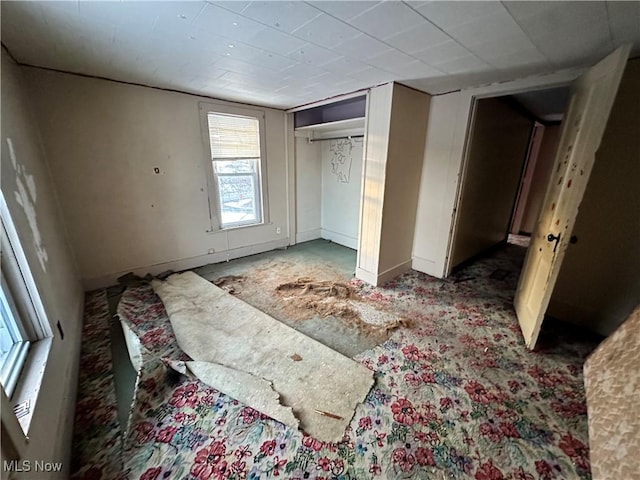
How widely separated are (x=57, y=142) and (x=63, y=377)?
88.4 inches

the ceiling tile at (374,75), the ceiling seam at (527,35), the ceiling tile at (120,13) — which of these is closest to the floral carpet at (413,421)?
the ceiling tile at (120,13)

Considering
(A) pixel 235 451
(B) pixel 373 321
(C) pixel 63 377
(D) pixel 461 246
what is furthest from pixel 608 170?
(C) pixel 63 377

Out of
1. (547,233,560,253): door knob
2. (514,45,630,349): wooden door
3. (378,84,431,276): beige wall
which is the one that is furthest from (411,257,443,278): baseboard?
(547,233,560,253): door knob

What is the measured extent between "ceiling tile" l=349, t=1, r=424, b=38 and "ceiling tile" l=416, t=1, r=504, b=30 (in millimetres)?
64

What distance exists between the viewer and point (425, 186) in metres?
3.30

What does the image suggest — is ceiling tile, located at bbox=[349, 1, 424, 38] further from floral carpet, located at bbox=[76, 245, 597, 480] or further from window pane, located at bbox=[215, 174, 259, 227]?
window pane, located at bbox=[215, 174, 259, 227]

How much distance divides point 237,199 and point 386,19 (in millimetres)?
2985

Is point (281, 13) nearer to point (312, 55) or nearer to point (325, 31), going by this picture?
point (325, 31)

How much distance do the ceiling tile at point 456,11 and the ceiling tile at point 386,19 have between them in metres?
0.06

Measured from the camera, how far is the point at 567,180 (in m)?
1.91

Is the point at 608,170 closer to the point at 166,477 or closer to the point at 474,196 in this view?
the point at 474,196

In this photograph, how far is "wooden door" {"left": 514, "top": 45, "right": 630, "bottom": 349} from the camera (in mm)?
1616

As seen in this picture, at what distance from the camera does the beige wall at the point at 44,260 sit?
1.20 metres

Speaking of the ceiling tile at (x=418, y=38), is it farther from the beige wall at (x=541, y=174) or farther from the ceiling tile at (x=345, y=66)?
the beige wall at (x=541, y=174)
